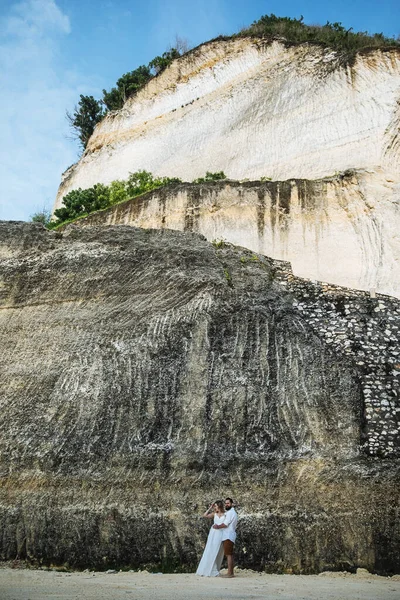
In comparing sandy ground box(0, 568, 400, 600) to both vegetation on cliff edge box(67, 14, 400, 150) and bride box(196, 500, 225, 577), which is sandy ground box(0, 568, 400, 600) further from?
vegetation on cliff edge box(67, 14, 400, 150)

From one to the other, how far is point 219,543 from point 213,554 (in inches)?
5.8

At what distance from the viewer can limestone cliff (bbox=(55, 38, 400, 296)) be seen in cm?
1556

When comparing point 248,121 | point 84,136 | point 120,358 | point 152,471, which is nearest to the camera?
point 152,471

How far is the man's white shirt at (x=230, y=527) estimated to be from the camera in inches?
324

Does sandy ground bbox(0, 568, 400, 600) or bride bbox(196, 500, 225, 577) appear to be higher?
bride bbox(196, 500, 225, 577)

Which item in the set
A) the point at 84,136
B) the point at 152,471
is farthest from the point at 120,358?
the point at 84,136

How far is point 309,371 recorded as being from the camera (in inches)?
393

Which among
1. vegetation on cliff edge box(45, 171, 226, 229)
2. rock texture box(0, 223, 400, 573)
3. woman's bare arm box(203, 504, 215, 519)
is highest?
vegetation on cliff edge box(45, 171, 226, 229)

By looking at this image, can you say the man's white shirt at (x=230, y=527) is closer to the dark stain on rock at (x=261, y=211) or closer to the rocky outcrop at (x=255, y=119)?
the dark stain on rock at (x=261, y=211)

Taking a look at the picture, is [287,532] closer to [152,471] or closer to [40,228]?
[152,471]

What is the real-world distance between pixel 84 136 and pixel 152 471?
23711mm

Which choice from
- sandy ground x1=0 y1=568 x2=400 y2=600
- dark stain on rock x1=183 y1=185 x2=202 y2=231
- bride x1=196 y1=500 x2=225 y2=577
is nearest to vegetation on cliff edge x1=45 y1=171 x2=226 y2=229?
dark stain on rock x1=183 y1=185 x2=202 y2=231

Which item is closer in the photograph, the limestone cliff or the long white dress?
the long white dress

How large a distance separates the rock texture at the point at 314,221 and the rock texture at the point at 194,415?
3628 millimetres
